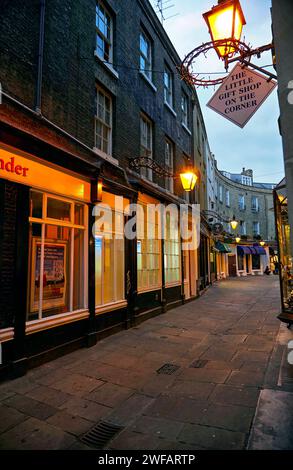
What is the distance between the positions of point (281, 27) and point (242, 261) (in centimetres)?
3389

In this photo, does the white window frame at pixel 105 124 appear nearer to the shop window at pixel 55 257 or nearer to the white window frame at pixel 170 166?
the shop window at pixel 55 257

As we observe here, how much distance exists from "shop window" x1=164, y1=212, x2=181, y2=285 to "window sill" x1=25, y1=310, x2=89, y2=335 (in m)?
5.82

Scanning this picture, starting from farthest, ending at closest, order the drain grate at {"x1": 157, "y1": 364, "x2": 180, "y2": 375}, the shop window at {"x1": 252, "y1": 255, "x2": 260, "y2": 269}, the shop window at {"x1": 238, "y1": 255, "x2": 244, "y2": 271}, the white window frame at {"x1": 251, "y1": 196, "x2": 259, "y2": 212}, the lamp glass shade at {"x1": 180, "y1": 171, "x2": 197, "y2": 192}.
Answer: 1. the white window frame at {"x1": 251, "y1": 196, "x2": 259, "y2": 212}
2. the shop window at {"x1": 252, "y1": 255, "x2": 260, "y2": 269}
3. the shop window at {"x1": 238, "y1": 255, "x2": 244, "y2": 271}
4. the lamp glass shade at {"x1": 180, "y1": 171, "x2": 197, "y2": 192}
5. the drain grate at {"x1": 157, "y1": 364, "x2": 180, "y2": 375}

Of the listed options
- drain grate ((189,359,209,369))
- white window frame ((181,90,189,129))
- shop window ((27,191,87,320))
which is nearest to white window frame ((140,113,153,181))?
shop window ((27,191,87,320))

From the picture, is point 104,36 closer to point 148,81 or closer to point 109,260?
point 148,81

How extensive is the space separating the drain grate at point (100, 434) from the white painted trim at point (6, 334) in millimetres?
2246

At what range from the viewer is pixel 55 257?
6305 mm

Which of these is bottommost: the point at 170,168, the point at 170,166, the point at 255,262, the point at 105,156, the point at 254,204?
the point at 255,262

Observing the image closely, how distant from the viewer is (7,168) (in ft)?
16.3

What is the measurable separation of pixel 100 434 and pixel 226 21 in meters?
Answer: 5.54

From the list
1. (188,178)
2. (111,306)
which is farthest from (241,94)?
(111,306)

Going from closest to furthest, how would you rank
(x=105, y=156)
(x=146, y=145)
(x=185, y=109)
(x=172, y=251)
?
(x=105, y=156) < (x=146, y=145) < (x=172, y=251) < (x=185, y=109)

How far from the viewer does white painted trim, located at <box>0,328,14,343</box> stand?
4.74 metres

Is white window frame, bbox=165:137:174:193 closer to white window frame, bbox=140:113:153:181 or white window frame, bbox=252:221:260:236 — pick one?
white window frame, bbox=140:113:153:181
